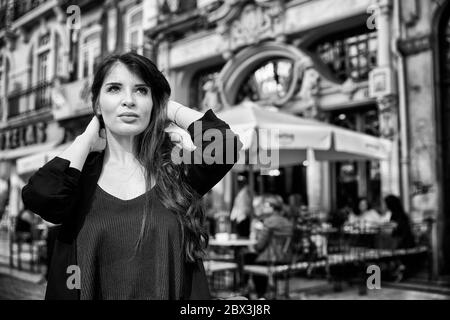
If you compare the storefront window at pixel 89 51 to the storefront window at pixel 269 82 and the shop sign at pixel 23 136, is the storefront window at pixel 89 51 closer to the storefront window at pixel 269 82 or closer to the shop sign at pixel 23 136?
the shop sign at pixel 23 136

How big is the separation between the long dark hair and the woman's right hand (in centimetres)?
5

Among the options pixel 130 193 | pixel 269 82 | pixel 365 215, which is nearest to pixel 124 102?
pixel 130 193

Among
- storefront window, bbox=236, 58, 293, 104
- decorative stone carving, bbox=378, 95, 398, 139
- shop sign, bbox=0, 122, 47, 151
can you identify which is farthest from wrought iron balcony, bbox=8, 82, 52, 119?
decorative stone carving, bbox=378, 95, 398, 139

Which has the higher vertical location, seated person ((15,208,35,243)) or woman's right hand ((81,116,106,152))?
woman's right hand ((81,116,106,152))

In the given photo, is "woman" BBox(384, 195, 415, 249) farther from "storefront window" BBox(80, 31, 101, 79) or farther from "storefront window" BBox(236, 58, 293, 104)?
"storefront window" BBox(80, 31, 101, 79)

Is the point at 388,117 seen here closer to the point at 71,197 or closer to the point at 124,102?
the point at 124,102

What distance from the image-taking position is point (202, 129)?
1.29 meters

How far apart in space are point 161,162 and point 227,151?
193 millimetres

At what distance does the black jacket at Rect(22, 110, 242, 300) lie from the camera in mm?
1130

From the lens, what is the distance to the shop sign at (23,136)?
11.6m

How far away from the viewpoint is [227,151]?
4.22 feet

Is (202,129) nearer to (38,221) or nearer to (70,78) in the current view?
(38,221)

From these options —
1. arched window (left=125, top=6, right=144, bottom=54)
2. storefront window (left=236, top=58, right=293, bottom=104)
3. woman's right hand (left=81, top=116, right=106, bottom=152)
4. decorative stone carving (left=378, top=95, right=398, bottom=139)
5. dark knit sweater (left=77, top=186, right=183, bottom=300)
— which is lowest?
dark knit sweater (left=77, top=186, right=183, bottom=300)
